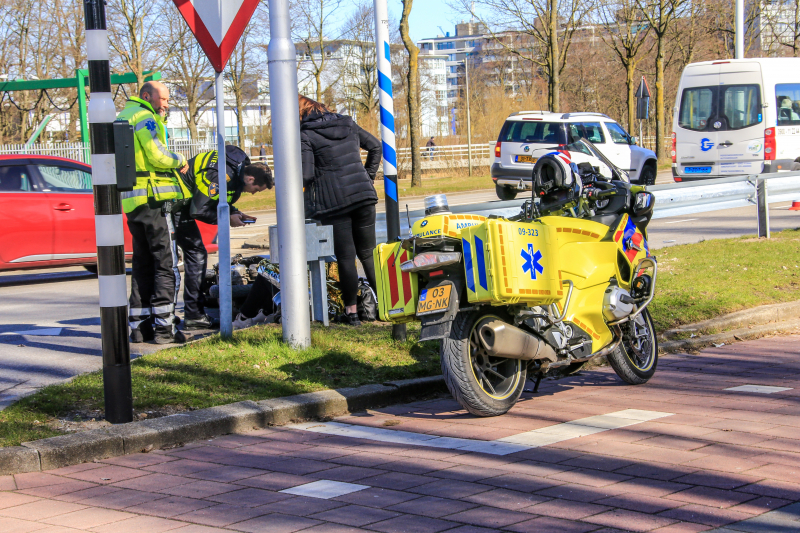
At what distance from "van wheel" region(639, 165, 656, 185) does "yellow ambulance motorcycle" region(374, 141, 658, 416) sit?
1753cm

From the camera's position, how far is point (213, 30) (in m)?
6.61

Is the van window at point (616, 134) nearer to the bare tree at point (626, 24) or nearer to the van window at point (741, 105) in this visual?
the van window at point (741, 105)

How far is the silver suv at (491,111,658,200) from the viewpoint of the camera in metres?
21.1

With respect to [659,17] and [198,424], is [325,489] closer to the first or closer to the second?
[198,424]

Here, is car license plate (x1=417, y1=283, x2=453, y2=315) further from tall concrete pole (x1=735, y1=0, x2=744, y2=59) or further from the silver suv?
tall concrete pole (x1=735, y1=0, x2=744, y2=59)

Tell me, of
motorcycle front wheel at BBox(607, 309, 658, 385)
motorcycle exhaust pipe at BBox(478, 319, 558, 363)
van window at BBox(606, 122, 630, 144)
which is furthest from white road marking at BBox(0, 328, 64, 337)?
van window at BBox(606, 122, 630, 144)

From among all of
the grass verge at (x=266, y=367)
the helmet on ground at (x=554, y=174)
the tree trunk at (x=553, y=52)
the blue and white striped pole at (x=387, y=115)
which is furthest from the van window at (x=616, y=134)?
the helmet on ground at (x=554, y=174)

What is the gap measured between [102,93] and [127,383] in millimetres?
1616

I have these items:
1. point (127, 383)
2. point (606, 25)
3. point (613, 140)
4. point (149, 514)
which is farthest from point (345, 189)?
point (606, 25)

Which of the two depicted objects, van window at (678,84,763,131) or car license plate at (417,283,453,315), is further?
van window at (678,84,763,131)

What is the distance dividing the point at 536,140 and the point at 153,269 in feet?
47.9

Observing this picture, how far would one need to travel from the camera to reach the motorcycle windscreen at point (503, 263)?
200 inches

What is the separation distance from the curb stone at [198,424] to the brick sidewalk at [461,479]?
0.29 feet

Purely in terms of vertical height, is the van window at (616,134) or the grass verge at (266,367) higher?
the van window at (616,134)
